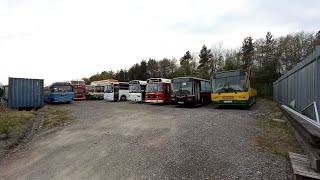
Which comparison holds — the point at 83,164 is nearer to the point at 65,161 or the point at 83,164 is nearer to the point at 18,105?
the point at 65,161

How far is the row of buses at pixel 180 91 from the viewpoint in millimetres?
16094

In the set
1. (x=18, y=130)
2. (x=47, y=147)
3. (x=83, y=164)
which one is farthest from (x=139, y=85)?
(x=83, y=164)

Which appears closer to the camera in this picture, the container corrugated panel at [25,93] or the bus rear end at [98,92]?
the container corrugated panel at [25,93]

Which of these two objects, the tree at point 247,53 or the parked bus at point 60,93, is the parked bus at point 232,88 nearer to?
the parked bus at point 60,93

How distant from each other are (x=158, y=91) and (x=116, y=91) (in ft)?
31.5

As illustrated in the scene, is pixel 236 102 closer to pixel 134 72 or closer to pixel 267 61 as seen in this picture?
pixel 267 61

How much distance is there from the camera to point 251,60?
143 ft

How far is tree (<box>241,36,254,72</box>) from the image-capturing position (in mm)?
43438

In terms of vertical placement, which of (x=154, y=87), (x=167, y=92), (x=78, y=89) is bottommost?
(x=167, y=92)

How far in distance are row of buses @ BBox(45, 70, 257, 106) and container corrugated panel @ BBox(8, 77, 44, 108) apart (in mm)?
4796

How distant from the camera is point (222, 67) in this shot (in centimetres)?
4603

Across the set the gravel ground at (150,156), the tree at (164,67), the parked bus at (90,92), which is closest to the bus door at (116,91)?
the parked bus at (90,92)

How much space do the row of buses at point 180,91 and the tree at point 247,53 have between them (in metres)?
21.2

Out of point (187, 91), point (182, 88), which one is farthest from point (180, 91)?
point (187, 91)
